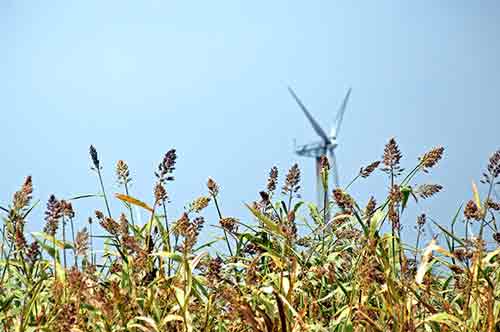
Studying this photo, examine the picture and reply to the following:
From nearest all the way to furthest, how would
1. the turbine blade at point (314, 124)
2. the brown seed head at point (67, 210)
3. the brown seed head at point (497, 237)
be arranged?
the brown seed head at point (67, 210)
the brown seed head at point (497, 237)
the turbine blade at point (314, 124)

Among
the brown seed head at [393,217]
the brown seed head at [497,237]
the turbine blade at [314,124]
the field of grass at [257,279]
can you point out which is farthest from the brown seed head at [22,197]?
the turbine blade at [314,124]

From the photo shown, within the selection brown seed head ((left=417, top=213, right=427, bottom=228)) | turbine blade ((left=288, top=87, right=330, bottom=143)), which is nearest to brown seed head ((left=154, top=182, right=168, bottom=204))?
brown seed head ((left=417, top=213, right=427, bottom=228))

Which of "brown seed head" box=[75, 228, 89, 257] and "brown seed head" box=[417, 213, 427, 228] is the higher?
"brown seed head" box=[417, 213, 427, 228]

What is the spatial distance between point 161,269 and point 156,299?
0.23 meters

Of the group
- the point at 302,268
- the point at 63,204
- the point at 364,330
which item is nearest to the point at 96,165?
the point at 63,204

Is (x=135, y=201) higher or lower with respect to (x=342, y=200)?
higher

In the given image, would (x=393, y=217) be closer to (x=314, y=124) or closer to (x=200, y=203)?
(x=200, y=203)

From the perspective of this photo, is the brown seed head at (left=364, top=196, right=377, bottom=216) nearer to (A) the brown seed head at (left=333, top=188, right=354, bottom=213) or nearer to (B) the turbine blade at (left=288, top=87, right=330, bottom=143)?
(A) the brown seed head at (left=333, top=188, right=354, bottom=213)

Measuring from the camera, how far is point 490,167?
2615 mm

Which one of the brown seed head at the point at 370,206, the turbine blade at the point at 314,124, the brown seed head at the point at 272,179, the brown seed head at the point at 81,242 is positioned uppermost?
the turbine blade at the point at 314,124

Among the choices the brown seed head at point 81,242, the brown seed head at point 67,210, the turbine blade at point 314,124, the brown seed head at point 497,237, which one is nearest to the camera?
the brown seed head at point 81,242

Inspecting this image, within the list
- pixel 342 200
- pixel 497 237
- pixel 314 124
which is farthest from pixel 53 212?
pixel 314 124

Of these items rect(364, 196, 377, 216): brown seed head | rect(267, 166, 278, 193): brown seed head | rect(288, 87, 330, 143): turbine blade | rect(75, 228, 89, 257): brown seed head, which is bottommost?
rect(75, 228, 89, 257): brown seed head

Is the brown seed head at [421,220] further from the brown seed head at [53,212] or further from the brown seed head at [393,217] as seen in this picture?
the brown seed head at [53,212]
